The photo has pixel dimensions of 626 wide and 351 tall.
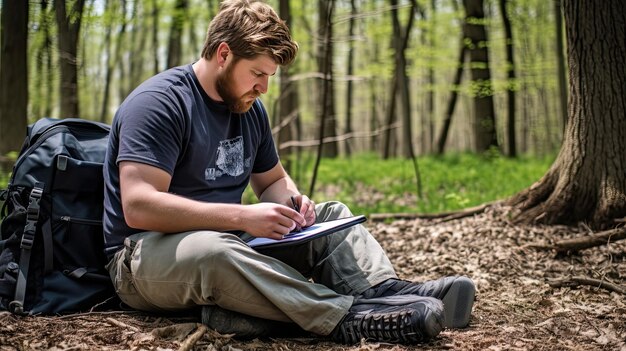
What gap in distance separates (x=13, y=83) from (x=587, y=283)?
5.09 meters

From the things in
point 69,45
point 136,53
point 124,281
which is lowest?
point 124,281

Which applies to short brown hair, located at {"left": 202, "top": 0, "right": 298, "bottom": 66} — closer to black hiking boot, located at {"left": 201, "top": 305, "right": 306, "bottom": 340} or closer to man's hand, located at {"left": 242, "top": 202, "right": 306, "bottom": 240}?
man's hand, located at {"left": 242, "top": 202, "right": 306, "bottom": 240}

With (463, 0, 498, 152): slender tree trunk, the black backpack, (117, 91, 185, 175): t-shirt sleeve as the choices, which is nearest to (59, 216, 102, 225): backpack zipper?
the black backpack

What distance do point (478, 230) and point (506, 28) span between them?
7958 millimetres

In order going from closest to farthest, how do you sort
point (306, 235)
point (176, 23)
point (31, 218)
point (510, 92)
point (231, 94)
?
point (306, 235), point (31, 218), point (231, 94), point (510, 92), point (176, 23)

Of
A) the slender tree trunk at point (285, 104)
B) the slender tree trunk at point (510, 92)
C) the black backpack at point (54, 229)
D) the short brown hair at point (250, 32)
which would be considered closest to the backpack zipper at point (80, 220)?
the black backpack at point (54, 229)

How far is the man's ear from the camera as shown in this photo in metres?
2.69

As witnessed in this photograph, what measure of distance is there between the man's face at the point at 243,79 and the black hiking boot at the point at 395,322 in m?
1.11

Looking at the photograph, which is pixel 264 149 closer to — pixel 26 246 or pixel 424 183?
pixel 26 246

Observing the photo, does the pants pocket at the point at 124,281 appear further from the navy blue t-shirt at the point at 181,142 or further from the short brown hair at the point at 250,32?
the short brown hair at the point at 250,32

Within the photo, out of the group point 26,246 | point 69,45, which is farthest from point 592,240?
point 69,45

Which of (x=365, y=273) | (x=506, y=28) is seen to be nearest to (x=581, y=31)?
(x=365, y=273)

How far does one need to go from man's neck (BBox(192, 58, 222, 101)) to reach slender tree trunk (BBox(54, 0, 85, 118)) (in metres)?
2.60

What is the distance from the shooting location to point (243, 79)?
2727 mm
